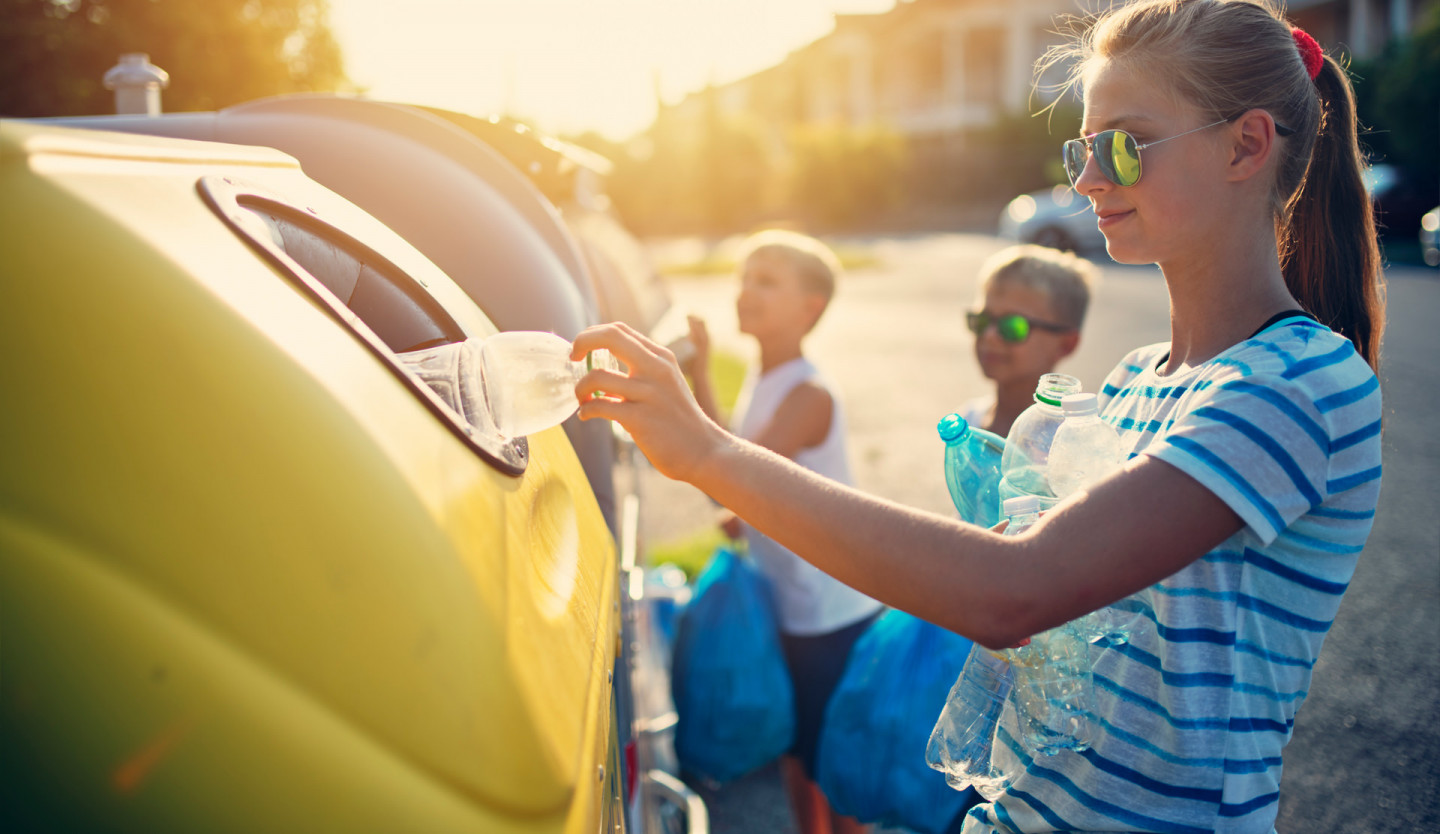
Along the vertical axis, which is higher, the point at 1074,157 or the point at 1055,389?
the point at 1074,157

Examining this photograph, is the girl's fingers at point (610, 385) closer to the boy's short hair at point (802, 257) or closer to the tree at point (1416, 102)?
the boy's short hair at point (802, 257)

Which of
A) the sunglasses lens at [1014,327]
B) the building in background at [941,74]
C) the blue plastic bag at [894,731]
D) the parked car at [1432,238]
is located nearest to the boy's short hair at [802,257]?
the sunglasses lens at [1014,327]

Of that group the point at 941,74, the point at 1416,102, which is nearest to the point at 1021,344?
the point at 1416,102

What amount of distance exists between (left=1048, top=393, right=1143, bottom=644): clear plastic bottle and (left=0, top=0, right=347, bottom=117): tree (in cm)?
663

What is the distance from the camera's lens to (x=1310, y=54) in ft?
4.87

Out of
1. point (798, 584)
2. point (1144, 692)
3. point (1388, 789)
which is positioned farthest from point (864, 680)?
point (1388, 789)

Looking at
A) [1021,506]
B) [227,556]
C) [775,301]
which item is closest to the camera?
[227,556]

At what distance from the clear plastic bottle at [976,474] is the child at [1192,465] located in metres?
0.22

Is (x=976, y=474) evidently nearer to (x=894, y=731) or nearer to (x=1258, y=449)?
(x=1258, y=449)

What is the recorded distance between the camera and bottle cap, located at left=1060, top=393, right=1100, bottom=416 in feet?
4.54

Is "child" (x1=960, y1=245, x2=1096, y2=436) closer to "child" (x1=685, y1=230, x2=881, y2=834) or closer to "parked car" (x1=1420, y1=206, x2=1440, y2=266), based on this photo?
"child" (x1=685, y1=230, x2=881, y2=834)

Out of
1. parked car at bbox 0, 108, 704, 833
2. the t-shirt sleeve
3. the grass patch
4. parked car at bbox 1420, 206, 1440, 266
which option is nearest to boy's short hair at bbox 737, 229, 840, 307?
the t-shirt sleeve

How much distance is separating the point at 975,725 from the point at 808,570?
4.33 feet

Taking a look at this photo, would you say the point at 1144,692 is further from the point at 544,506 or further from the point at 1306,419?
the point at 544,506
